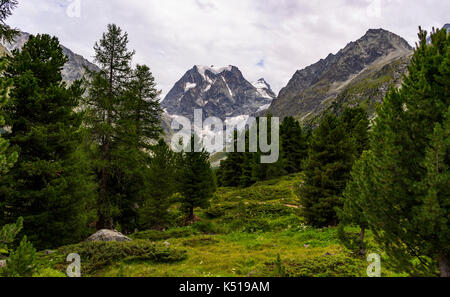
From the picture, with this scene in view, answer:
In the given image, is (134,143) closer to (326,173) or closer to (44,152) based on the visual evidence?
(44,152)

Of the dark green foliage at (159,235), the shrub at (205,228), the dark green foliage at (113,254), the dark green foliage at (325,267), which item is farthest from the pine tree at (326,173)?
the dark green foliage at (113,254)

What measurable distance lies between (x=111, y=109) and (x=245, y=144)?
108 feet

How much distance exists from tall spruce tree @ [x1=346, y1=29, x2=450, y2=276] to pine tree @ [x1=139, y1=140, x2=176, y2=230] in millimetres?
18338

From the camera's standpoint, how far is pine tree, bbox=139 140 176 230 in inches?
857

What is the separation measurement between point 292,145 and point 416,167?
43277 millimetres

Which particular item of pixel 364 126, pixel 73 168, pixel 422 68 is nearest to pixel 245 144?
pixel 364 126

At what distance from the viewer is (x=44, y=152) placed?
42.8 ft

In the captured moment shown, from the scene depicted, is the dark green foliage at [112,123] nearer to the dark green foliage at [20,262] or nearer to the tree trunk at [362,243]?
the dark green foliage at [20,262]

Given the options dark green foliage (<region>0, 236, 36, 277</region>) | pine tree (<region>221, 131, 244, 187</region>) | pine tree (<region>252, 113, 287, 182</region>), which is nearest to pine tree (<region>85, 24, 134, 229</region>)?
dark green foliage (<region>0, 236, 36, 277</region>)

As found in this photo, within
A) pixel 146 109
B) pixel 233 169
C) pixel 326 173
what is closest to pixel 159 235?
pixel 146 109

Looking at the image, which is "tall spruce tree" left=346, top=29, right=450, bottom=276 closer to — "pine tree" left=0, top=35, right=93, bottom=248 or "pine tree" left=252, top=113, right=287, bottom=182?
"pine tree" left=0, top=35, right=93, bottom=248

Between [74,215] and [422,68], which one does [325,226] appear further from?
[74,215]

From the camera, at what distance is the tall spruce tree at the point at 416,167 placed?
5234mm

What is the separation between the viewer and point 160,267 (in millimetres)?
10922
